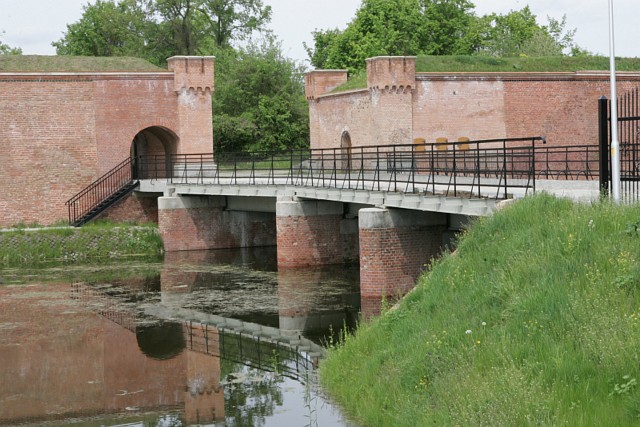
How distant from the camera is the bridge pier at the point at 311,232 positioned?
85.3 feet

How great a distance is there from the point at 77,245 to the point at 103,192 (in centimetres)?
453

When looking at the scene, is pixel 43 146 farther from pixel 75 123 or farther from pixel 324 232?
pixel 324 232

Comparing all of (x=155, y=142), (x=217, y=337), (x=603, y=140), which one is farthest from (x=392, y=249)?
(x=155, y=142)

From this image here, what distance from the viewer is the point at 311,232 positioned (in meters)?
26.2

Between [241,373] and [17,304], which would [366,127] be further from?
[241,373]

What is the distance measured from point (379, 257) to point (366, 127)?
52.3 ft

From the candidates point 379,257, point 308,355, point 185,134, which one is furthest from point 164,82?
point 308,355

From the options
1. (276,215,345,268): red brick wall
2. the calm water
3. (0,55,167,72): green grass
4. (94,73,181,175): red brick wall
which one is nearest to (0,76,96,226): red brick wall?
(94,73,181,175): red brick wall

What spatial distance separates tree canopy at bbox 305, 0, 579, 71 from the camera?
56.8 m

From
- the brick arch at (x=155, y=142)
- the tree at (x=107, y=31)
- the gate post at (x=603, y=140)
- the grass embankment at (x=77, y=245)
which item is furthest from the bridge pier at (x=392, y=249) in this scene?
Result: the tree at (x=107, y=31)

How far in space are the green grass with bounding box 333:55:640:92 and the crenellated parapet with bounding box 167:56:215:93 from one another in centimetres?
523

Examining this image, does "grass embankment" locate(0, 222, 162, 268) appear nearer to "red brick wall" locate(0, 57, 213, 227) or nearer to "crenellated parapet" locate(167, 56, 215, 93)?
"red brick wall" locate(0, 57, 213, 227)

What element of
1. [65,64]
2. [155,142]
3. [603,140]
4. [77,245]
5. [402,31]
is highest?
[402,31]

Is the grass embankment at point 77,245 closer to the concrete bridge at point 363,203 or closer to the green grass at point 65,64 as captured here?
the concrete bridge at point 363,203
